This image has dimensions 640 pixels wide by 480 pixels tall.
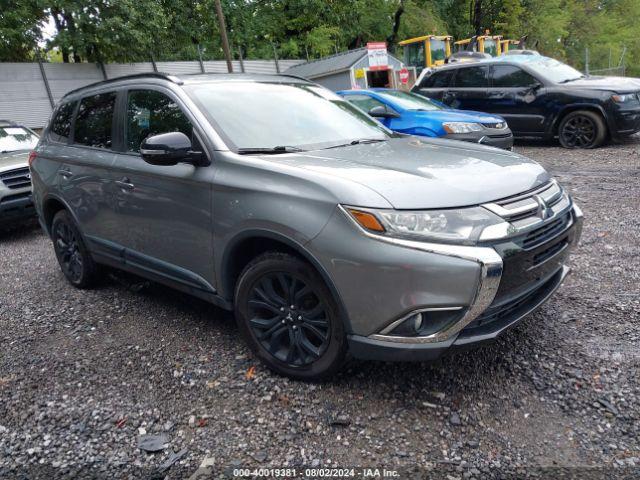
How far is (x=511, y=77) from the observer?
386 inches

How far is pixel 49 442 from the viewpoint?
8.07 feet

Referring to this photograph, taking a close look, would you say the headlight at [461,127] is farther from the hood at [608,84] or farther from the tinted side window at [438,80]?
the tinted side window at [438,80]

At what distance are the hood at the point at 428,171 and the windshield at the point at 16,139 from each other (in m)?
6.40

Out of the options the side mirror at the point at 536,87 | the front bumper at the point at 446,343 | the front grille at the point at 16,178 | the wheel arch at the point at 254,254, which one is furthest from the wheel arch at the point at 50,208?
the side mirror at the point at 536,87

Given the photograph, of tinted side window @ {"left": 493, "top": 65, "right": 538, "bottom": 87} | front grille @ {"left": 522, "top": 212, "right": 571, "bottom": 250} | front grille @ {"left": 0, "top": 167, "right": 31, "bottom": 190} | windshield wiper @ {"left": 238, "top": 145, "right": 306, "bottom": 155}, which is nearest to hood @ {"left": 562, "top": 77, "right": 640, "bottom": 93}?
tinted side window @ {"left": 493, "top": 65, "right": 538, "bottom": 87}

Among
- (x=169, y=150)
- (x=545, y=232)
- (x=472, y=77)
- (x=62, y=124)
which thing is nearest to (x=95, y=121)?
(x=62, y=124)

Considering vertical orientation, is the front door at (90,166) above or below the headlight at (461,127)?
above

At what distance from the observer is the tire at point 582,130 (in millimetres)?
8789

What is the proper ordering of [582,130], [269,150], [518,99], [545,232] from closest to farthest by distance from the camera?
[545,232]
[269,150]
[582,130]
[518,99]

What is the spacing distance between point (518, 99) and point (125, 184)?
839cm

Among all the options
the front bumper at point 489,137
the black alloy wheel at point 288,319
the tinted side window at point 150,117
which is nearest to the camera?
Result: the black alloy wheel at point 288,319

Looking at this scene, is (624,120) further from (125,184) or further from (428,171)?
(125,184)

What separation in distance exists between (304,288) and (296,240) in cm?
27

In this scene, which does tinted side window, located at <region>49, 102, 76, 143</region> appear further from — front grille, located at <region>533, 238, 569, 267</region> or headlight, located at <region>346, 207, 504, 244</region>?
front grille, located at <region>533, 238, 569, 267</region>
